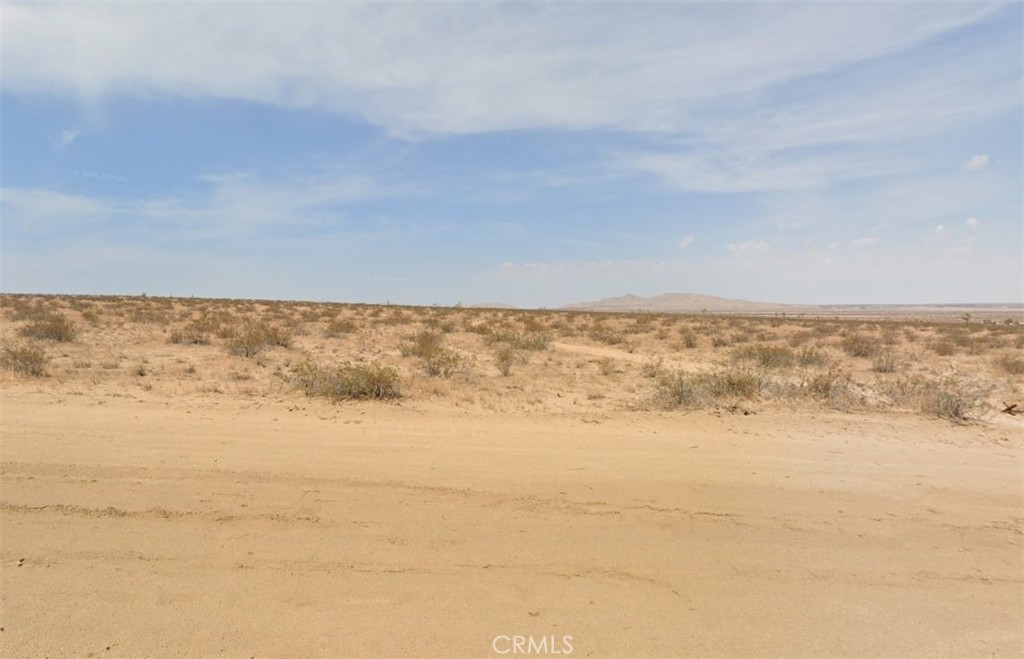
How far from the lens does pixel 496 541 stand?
14.8 feet

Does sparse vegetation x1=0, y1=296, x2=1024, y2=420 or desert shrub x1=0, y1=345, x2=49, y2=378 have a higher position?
desert shrub x1=0, y1=345, x2=49, y2=378

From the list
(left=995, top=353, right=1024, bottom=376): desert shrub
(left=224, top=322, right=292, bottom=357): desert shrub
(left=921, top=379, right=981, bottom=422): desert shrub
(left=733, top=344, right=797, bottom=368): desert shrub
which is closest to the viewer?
(left=921, top=379, right=981, bottom=422): desert shrub

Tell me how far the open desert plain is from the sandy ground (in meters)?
0.02

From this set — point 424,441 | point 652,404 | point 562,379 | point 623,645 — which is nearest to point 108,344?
point 562,379

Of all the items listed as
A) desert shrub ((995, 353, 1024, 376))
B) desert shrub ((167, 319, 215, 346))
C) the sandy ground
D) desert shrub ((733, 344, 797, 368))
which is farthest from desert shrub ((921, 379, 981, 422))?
desert shrub ((167, 319, 215, 346))

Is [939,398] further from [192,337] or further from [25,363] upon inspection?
[192,337]

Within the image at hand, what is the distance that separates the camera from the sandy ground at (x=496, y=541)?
348cm

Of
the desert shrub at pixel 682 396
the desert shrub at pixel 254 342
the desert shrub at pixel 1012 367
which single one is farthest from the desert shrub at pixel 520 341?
the desert shrub at pixel 1012 367

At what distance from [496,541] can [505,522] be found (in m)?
0.33

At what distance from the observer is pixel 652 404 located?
9.22 m

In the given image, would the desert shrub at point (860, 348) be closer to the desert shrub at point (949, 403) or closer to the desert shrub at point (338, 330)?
the desert shrub at point (949, 403)

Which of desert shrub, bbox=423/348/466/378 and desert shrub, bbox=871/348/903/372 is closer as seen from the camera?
desert shrub, bbox=423/348/466/378

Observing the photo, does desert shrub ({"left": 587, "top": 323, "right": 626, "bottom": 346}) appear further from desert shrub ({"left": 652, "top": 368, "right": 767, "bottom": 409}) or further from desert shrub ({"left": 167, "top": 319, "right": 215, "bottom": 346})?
desert shrub ({"left": 167, "top": 319, "right": 215, "bottom": 346})

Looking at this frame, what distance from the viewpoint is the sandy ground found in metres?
3.48
